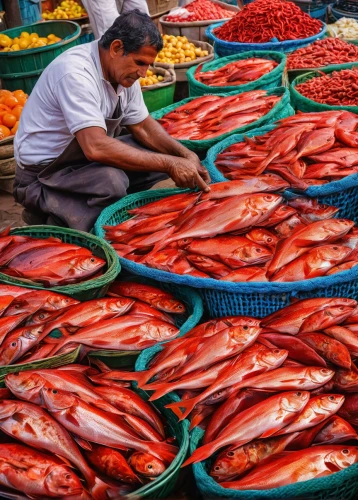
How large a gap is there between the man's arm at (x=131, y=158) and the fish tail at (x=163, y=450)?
1.64m

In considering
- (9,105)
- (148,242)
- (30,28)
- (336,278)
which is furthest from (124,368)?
(30,28)

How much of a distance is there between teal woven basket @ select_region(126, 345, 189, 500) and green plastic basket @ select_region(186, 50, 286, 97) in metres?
3.23

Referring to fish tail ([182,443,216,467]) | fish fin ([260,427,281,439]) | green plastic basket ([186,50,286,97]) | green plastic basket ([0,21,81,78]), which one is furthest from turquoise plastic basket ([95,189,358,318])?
green plastic basket ([0,21,81,78])

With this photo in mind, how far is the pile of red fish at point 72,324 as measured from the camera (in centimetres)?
266

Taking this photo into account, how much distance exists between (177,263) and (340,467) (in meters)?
1.34

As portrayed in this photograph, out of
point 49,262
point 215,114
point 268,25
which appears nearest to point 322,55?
point 268,25

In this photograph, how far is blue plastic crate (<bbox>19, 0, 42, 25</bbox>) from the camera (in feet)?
28.5

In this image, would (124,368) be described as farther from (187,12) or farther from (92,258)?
(187,12)

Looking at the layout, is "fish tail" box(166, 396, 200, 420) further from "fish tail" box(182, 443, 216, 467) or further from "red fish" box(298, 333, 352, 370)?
"red fish" box(298, 333, 352, 370)

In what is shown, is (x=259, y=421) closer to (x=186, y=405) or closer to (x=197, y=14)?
(x=186, y=405)

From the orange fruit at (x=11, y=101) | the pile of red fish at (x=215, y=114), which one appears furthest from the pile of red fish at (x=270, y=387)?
the orange fruit at (x=11, y=101)

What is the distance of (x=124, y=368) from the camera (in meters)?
2.86

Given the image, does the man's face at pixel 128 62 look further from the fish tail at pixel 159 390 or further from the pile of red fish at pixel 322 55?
the pile of red fish at pixel 322 55

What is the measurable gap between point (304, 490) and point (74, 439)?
2.74ft
